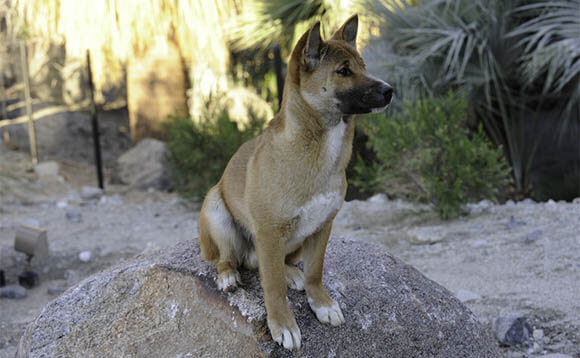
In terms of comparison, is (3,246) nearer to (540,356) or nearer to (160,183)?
(160,183)

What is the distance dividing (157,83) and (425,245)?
23.3ft

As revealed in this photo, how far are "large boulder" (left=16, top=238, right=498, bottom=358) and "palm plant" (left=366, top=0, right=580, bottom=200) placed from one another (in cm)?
539

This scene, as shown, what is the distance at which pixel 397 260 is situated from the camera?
3.42 metres

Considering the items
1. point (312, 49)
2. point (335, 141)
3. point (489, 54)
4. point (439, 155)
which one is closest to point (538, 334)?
point (335, 141)

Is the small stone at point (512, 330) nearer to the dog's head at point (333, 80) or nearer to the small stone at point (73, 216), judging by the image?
the dog's head at point (333, 80)

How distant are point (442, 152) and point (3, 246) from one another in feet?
17.0

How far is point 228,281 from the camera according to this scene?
2730 millimetres

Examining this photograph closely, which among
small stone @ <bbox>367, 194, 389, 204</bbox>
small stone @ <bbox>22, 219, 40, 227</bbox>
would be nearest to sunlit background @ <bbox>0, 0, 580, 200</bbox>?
small stone @ <bbox>367, 194, 389, 204</bbox>

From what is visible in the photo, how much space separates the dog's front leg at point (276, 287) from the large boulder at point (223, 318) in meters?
0.11

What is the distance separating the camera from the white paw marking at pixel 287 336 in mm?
2465

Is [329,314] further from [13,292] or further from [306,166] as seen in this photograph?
[13,292]

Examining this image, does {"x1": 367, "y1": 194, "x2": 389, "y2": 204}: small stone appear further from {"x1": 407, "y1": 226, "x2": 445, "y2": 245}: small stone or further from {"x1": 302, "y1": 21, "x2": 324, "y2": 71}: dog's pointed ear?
{"x1": 302, "y1": 21, "x2": 324, "y2": 71}: dog's pointed ear

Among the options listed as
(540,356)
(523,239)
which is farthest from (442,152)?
(540,356)

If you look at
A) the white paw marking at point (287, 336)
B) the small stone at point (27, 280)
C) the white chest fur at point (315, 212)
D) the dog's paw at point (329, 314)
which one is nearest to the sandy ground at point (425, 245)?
the small stone at point (27, 280)
